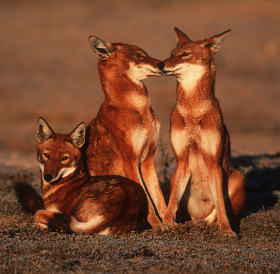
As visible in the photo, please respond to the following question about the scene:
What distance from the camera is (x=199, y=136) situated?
7.09 meters

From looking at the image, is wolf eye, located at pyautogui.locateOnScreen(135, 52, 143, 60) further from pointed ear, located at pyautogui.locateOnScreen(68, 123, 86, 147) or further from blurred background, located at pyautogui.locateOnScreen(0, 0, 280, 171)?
blurred background, located at pyautogui.locateOnScreen(0, 0, 280, 171)

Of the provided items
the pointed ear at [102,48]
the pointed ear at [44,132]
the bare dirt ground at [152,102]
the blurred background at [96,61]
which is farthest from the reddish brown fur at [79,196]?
the blurred background at [96,61]

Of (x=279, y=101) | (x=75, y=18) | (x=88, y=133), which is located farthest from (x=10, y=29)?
(x=88, y=133)

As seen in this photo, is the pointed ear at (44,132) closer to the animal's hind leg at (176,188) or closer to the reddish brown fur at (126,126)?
the reddish brown fur at (126,126)

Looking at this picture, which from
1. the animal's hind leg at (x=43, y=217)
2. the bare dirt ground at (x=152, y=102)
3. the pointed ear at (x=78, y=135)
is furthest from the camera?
the pointed ear at (x=78, y=135)

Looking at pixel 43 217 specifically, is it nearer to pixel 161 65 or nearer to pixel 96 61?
pixel 161 65

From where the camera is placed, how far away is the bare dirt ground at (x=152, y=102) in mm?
5328

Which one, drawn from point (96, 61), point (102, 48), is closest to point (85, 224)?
point (102, 48)

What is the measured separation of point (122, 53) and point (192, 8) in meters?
48.2

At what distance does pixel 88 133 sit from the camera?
778 centimetres

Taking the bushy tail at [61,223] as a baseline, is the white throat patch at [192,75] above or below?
above

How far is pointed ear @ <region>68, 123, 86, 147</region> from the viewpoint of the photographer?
23.7 feet

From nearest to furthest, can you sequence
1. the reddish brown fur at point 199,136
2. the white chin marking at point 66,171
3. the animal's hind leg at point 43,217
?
the animal's hind leg at point 43,217
the white chin marking at point 66,171
the reddish brown fur at point 199,136

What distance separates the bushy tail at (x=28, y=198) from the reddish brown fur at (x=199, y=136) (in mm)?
2002
